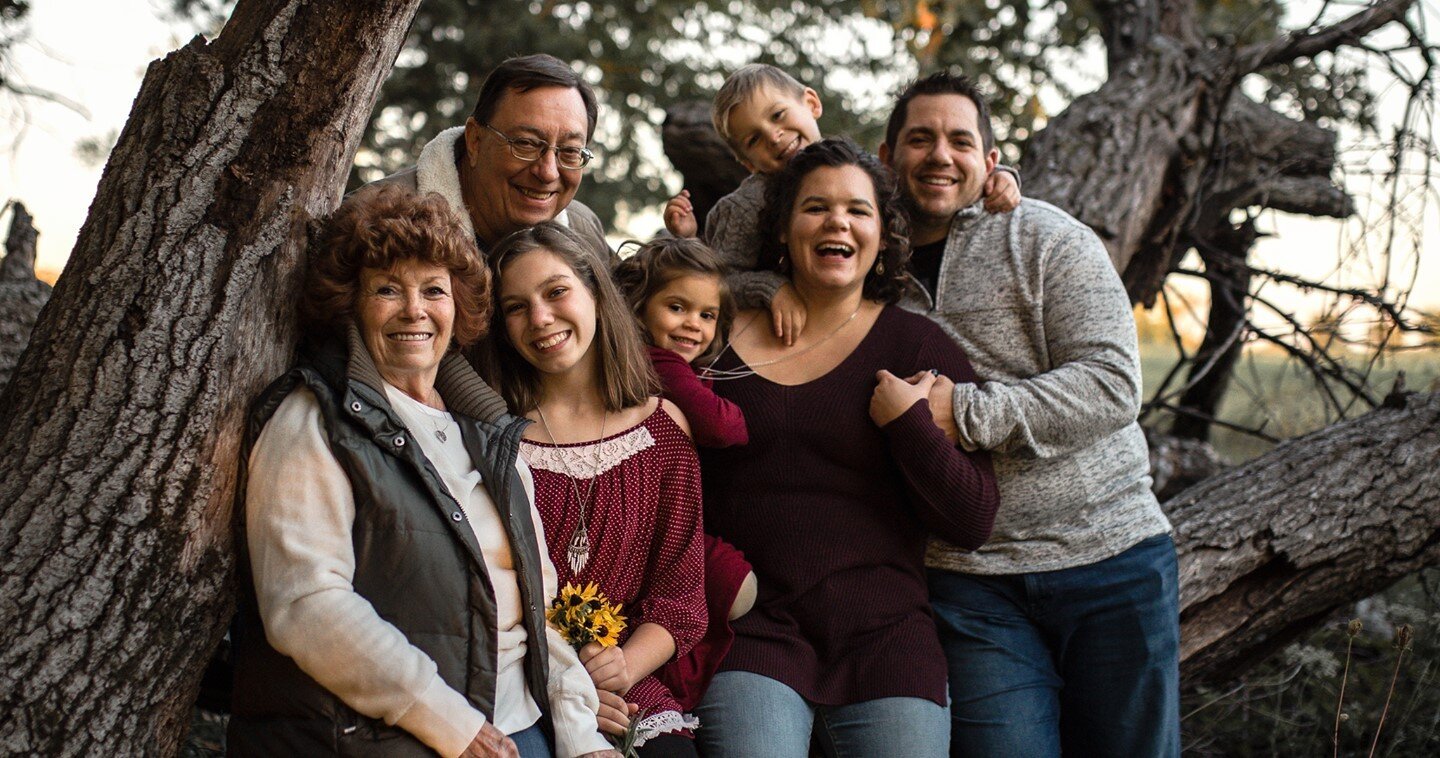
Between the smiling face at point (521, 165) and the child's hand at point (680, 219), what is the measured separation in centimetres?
74

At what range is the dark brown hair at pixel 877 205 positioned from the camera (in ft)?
10.5

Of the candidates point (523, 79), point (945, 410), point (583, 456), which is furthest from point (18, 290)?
point (945, 410)

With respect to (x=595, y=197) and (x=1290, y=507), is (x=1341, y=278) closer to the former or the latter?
(x=1290, y=507)

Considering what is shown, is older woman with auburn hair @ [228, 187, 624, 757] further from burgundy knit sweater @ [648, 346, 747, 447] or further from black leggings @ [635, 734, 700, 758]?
burgundy knit sweater @ [648, 346, 747, 447]

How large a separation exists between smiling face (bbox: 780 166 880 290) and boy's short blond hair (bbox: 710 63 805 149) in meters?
0.82

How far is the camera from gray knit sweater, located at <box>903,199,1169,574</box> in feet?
10.0

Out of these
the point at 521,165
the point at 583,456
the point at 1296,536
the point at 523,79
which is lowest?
the point at 583,456

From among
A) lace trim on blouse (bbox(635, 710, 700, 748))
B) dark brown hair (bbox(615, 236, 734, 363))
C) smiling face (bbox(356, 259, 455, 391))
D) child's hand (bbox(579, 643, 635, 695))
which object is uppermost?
dark brown hair (bbox(615, 236, 734, 363))

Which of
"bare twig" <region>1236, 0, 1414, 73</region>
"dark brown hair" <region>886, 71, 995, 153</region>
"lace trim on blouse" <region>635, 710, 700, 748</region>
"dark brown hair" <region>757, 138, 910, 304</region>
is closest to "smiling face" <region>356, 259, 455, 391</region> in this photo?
"lace trim on blouse" <region>635, 710, 700, 748</region>

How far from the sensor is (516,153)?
120 inches

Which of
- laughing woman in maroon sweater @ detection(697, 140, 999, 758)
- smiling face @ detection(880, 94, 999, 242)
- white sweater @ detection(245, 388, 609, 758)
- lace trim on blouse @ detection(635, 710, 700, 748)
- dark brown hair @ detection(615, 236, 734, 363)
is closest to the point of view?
white sweater @ detection(245, 388, 609, 758)

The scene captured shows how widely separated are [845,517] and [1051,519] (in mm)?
587

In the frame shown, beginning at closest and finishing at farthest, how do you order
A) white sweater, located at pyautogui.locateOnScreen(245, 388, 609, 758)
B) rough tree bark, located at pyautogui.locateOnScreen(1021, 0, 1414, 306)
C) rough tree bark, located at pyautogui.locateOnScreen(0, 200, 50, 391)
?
1. white sweater, located at pyautogui.locateOnScreen(245, 388, 609, 758)
2. rough tree bark, located at pyautogui.locateOnScreen(0, 200, 50, 391)
3. rough tree bark, located at pyautogui.locateOnScreen(1021, 0, 1414, 306)

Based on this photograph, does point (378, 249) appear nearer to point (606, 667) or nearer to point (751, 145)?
point (606, 667)
